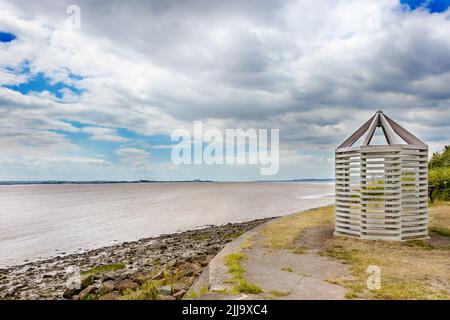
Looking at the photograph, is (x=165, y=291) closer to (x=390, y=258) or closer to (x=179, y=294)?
(x=179, y=294)

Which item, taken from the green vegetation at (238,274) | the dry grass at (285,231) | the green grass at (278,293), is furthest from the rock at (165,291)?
the dry grass at (285,231)

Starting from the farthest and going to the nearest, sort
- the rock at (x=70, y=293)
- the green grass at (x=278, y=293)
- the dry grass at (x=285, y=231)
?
1. the dry grass at (x=285, y=231)
2. the rock at (x=70, y=293)
3. the green grass at (x=278, y=293)

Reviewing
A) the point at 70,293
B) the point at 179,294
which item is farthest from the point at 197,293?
the point at 70,293

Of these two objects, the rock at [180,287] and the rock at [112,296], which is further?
the rock at [112,296]

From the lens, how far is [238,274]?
22.8 ft

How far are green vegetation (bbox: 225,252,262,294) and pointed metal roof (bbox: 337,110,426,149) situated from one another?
6451 millimetres

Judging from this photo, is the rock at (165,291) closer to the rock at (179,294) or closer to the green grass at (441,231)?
the rock at (179,294)

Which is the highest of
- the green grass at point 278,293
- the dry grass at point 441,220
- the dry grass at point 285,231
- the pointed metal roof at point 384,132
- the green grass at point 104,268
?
the pointed metal roof at point 384,132

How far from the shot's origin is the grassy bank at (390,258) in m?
6.01

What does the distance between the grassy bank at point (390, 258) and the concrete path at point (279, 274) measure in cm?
29
